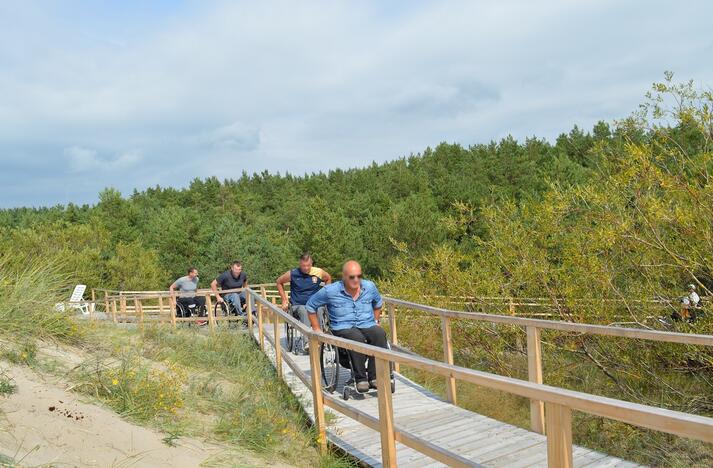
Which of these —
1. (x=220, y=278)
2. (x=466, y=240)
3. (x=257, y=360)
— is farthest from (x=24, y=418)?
(x=466, y=240)

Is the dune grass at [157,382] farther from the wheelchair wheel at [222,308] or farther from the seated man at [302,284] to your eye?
the wheelchair wheel at [222,308]

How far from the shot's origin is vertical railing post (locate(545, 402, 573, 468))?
2496 mm

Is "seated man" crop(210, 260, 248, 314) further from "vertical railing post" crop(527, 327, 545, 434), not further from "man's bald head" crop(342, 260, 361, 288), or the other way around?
"vertical railing post" crop(527, 327, 545, 434)

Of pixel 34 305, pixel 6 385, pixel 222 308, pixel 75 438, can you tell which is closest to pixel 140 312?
pixel 222 308

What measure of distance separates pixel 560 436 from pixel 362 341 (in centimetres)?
345

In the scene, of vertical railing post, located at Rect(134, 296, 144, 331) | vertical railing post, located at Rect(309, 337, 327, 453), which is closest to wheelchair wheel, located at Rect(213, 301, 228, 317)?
vertical railing post, located at Rect(134, 296, 144, 331)

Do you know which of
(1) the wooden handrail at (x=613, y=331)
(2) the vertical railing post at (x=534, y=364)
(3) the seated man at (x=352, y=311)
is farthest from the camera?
(3) the seated man at (x=352, y=311)

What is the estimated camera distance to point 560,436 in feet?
8.25

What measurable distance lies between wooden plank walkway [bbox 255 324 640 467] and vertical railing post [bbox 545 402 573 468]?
751 millimetres

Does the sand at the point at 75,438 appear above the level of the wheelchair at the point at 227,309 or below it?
above

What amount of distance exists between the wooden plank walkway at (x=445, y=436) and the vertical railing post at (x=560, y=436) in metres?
0.75

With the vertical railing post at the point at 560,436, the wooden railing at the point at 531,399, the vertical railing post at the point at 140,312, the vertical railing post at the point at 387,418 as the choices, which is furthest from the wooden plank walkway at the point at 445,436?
the vertical railing post at the point at 140,312

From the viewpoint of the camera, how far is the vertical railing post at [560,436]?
2496 millimetres

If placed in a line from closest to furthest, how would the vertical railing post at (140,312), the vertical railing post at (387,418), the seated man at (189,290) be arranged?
the vertical railing post at (387,418)
the vertical railing post at (140,312)
the seated man at (189,290)
